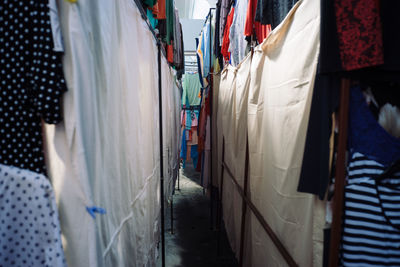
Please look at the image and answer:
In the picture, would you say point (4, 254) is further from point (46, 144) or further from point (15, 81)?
point (15, 81)

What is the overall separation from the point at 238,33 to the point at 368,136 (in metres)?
2.12

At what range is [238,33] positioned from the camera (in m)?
2.59

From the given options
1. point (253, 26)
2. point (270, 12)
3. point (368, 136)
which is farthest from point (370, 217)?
point (253, 26)

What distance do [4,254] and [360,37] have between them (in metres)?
Answer: 1.55

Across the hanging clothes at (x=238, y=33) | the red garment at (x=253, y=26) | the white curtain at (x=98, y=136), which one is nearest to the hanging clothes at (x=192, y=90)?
the hanging clothes at (x=238, y=33)

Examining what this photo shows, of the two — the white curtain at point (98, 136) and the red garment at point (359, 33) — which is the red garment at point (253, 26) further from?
the red garment at point (359, 33)

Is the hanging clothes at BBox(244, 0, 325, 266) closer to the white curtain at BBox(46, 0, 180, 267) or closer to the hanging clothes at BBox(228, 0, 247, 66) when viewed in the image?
the hanging clothes at BBox(228, 0, 247, 66)

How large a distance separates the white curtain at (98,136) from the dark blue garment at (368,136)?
1073 millimetres

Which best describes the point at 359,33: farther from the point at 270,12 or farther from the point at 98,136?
the point at 98,136

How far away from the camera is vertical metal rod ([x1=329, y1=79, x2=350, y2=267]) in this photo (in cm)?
86

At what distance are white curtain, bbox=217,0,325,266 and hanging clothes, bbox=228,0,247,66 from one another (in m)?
0.51

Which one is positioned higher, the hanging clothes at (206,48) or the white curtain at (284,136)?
the hanging clothes at (206,48)

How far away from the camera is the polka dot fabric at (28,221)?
792 millimetres

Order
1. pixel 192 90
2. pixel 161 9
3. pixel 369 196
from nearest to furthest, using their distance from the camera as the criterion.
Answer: pixel 369 196 < pixel 161 9 < pixel 192 90
